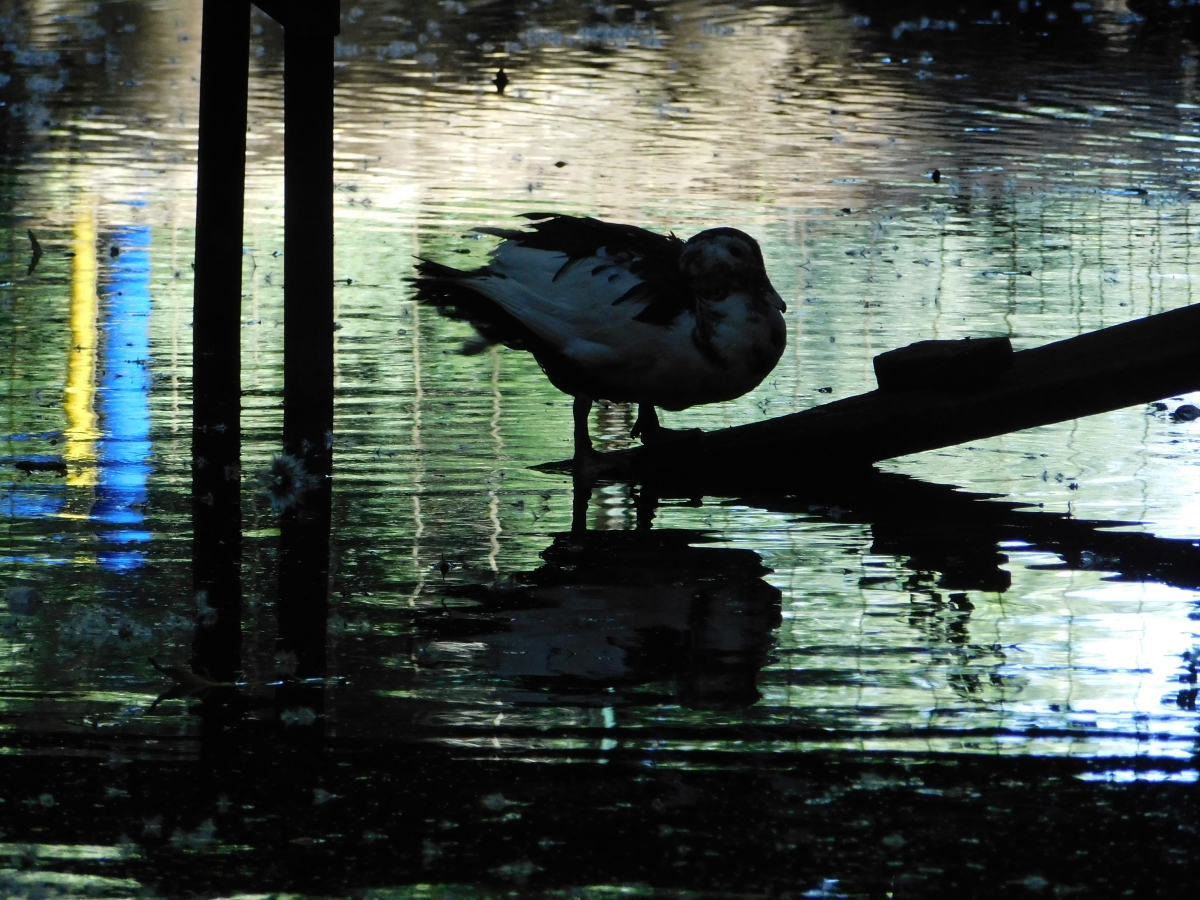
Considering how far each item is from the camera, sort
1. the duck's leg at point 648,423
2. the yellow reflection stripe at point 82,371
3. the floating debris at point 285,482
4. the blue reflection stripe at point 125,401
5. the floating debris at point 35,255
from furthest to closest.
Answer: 1. the floating debris at point 35,255
2. the duck's leg at point 648,423
3. the yellow reflection stripe at point 82,371
4. the floating debris at point 285,482
5. the blue reflection stripe at point 125,401

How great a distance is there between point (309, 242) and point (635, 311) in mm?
1267

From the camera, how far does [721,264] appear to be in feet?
21.3

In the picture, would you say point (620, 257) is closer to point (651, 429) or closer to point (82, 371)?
point (651, 429)

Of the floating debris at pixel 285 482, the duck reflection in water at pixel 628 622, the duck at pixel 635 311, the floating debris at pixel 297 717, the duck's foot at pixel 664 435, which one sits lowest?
the floating debris at pixel 297 717

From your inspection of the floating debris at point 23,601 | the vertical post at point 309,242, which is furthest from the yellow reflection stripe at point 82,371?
the floating debris at point 23,601

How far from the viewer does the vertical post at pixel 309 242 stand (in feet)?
22.0

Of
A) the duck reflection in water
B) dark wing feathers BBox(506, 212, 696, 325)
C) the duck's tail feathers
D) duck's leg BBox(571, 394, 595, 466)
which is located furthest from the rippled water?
dark wing feathers BBox(506, 212, 696, 325)

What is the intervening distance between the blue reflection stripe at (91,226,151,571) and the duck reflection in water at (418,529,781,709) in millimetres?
1230

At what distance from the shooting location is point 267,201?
490 inches

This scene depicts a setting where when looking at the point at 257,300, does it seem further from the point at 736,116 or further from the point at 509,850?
the point at 736,116

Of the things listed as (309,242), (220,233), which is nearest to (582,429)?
(309,242)

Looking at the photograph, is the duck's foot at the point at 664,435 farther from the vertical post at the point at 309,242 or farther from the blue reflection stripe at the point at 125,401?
the blue reflection stripe at the point at 125,401

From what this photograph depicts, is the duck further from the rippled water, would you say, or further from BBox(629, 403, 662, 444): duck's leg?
the rippled water

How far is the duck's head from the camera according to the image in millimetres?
6477
